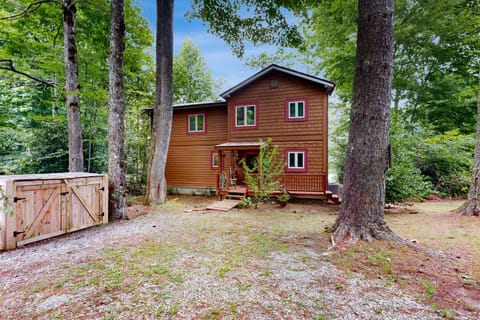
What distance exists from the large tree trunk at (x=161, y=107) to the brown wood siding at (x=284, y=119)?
12.9 feet

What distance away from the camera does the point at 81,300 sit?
8.21ft

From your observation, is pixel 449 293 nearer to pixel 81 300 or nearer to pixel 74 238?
pixel 81 300

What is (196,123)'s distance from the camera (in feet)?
44.5

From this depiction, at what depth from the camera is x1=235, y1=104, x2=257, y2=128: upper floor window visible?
11.9 metres

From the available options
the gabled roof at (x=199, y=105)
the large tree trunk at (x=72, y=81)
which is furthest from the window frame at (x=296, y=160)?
the large tree trunk at (x=72, y=81)

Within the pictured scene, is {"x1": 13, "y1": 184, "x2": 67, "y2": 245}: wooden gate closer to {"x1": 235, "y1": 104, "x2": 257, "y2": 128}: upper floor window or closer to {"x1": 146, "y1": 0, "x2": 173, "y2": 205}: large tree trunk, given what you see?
{"x1": 146, "y1": 0, "x2": 173, "y2": 205}: large tree trunk

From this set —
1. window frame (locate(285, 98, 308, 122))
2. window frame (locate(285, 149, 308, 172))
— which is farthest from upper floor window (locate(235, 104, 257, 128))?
window frame (locate(285, 149, 308, 172))

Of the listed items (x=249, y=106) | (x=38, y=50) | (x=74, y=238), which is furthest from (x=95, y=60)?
(x=74, y=238)

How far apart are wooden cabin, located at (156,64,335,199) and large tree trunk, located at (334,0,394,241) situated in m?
5.72

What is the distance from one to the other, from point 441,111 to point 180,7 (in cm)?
1722

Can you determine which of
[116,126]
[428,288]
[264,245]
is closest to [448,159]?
[428,288]

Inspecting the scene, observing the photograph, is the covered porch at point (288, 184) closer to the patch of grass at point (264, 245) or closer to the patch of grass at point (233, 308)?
the patch of grass at point (264, 245)

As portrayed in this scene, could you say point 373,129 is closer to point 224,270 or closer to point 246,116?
point 224,270

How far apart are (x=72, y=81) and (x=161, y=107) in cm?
304
